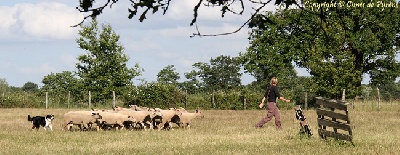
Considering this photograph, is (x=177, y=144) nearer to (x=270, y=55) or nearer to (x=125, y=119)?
(x=125, y=119)

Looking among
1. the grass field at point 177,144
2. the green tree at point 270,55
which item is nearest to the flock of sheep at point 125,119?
the grass field at point 177,144

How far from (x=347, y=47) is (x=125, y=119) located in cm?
3690

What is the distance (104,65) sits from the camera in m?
51.2

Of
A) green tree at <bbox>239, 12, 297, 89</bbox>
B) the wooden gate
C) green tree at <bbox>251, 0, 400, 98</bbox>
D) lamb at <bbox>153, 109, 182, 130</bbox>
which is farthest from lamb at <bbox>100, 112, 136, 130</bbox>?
green tree at <bbox>239, 12, 297, 89</bbox>

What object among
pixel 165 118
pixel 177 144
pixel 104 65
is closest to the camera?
pixel 177 144

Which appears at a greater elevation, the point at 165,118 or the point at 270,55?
the point at 270,55

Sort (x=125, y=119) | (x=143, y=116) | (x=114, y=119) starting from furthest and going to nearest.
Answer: (x=143, y=116)
(x=125, y=119)
(x=114, y=119)

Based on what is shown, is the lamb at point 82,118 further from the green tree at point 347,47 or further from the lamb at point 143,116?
the green tree at point 347,47

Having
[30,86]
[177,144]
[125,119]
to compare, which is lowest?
[177,144]

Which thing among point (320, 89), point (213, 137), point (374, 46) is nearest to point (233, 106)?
point (320, 89)

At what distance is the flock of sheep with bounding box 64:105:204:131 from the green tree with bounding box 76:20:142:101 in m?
28.3

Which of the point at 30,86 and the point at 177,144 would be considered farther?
the point at 30,86

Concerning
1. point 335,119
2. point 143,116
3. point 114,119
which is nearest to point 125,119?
point 114,119

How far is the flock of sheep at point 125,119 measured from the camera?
68.6ft
